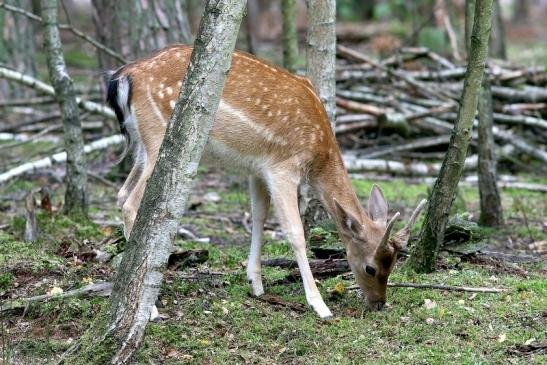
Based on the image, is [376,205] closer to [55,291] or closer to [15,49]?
[55,291]

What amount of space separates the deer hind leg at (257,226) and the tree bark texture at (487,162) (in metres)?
2.72

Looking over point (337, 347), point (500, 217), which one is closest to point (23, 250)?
point (337, 347)

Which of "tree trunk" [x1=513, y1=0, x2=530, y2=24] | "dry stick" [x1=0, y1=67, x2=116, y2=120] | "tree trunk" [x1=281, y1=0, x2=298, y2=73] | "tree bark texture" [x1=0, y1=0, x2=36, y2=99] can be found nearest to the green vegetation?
"dry stick" [x1=0, y1=67, x2=116, y2=120]

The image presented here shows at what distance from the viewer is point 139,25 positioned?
35.8 feet

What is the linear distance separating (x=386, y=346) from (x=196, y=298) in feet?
5.14

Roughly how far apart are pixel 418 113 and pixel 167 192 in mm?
7653

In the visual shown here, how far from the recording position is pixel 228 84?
693cm

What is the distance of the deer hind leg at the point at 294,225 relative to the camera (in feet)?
21.3

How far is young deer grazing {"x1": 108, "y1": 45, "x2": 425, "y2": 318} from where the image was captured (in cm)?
676

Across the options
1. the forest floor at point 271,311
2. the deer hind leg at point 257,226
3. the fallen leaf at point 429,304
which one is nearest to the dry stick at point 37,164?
the forest floor at point 271,311

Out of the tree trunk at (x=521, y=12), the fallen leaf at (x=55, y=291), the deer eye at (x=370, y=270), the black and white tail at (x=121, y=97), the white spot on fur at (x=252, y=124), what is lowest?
the tree trunk at (x=521, y=12)

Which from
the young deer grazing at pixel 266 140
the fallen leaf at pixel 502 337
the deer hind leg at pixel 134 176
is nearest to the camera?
the fallen leaf at pixel 502 337

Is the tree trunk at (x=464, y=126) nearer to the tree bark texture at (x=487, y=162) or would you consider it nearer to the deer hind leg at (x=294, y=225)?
the deer hind leg at (x=294, y=225)

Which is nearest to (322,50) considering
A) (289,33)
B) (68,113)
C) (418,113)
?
(289,33)
